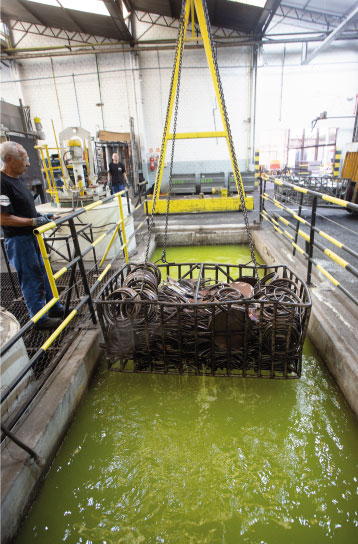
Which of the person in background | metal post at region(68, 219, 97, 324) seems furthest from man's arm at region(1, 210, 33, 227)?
metal post at region(68, 219, 97, 324)

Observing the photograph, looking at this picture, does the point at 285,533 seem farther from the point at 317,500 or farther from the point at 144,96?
the point at 144,96

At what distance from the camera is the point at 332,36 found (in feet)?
31.4

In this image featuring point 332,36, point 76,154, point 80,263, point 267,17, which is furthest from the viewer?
point 267,17

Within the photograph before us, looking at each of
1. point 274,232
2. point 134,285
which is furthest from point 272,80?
point 134,285

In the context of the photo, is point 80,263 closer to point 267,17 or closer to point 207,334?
point 207,334

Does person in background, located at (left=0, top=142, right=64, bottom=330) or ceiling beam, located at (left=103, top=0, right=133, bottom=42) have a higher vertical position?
ceiling beam, located at (left=103, top=0, right=133, bottom=42)

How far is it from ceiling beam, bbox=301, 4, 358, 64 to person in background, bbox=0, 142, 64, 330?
10220mm

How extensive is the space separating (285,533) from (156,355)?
5.00 feet

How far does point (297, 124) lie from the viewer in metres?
12.7

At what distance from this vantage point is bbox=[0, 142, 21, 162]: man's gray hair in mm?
2553

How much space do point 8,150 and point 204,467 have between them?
3.08 meters

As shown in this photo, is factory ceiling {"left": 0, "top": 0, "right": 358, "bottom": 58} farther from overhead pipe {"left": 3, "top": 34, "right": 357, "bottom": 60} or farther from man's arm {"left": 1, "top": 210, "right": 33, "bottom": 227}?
man's arm {"left": 1, "top": 210, "right": 33, "bottom": 227}

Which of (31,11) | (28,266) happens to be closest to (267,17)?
(31,11)

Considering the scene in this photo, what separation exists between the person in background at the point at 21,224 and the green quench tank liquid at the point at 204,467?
120 centimetres
